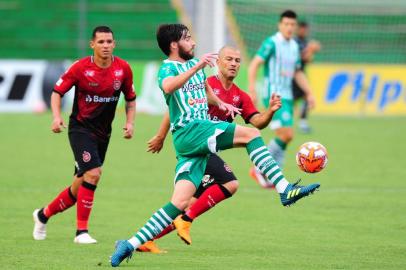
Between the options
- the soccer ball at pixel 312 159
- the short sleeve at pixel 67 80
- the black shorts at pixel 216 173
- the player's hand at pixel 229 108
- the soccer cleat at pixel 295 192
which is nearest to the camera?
the soccer cleat at pixel 295 192

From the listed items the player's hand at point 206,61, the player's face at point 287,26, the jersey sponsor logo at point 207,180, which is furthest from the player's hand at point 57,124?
the player's face at point 287,26

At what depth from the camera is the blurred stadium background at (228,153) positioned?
9.23 metres

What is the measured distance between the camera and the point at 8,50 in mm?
29750

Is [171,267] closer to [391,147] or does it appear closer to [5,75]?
[391,147]

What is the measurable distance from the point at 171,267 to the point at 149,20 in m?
23.5

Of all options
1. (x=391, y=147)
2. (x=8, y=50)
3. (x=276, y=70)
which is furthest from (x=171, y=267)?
(x=8, y=50)

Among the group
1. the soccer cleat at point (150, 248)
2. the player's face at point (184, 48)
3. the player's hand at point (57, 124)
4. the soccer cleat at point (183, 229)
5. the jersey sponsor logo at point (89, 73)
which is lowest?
the soccer cleat at point (150, 248)

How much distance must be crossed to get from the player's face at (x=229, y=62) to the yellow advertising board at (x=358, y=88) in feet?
55.0

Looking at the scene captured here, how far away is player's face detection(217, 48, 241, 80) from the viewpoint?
30.5 feet

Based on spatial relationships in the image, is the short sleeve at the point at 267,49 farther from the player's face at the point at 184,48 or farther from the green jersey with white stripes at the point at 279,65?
the player's face at the point at 184,48

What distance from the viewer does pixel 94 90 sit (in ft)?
32.1

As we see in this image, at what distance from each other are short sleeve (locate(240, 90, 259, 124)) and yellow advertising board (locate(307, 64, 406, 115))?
16.8 meters

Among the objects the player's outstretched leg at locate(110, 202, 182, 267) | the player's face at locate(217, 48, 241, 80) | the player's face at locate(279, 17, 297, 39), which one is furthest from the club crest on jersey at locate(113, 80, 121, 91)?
the player's face at locate(279, 17, 297, 39)

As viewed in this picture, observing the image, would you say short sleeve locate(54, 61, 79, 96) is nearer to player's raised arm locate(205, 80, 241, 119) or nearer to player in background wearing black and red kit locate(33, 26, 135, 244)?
player in background wearing black and red kit locate(33, 26, 135, 244)
